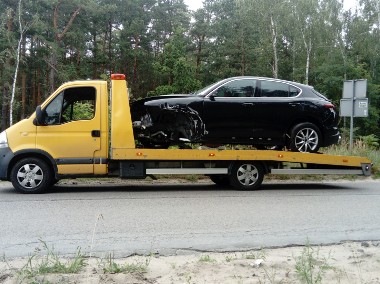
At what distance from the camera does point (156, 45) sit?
4972 centimetres

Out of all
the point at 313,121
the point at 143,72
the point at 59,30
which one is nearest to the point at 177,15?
the point at 143,72

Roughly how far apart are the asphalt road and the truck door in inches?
26.2

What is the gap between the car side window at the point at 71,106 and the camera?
30.7ft

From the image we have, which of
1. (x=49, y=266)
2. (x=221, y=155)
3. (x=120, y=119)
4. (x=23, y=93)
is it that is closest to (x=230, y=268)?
(x=49, y=266)

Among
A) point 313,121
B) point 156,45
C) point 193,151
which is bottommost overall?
point 193,151

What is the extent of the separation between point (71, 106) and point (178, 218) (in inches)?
158

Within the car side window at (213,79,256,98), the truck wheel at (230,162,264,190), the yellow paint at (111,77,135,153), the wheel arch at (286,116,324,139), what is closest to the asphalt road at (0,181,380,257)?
the truck wheel at (230,162,264,190)

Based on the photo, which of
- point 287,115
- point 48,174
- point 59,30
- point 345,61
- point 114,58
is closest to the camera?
point 48,174

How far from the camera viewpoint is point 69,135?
9328mm

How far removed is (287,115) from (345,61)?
116 feet

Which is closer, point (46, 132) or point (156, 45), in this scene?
point (46, 132)

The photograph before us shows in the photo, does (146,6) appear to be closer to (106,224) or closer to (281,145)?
(281,145)

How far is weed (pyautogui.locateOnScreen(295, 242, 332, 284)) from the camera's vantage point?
398 cm

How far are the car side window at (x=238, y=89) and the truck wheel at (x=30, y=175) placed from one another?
12.9 ft
